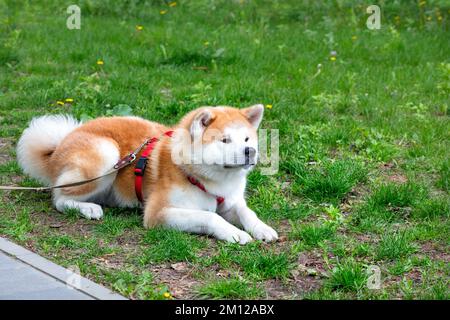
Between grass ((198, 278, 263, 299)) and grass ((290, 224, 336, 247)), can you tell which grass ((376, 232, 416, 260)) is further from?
grass ((198, 278, 263, 299))

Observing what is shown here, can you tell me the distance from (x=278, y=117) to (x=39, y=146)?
8.33 ft

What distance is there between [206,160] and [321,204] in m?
1.20

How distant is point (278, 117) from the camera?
26.8 ft

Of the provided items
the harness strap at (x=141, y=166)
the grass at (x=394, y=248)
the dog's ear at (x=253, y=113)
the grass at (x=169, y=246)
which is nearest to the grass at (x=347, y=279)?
the grass at (x=394, y=248)

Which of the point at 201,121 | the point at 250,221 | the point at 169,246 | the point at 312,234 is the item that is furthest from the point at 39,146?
the point at 312,234

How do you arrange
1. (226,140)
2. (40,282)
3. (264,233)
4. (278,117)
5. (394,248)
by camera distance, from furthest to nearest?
(278,117) → (264,233) → (226,140) → (394,248) → (40,282)

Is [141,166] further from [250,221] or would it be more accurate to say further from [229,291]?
[229,291]

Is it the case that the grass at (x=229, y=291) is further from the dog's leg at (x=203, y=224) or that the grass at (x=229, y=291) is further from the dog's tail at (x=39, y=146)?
the dog's tail at (x=39, y=146)

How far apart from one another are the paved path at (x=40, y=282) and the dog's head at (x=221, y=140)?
1.22m

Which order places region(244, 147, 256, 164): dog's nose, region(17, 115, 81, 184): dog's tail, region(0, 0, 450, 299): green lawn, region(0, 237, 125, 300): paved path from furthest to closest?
region(17, 115, 81, 184): dog's tail, region(244, 147, 256, 164): dog's nose, region(0, 0, 450, 299): green lawn, region(0, 237, 125, 300): paved path

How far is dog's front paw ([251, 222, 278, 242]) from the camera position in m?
5.64

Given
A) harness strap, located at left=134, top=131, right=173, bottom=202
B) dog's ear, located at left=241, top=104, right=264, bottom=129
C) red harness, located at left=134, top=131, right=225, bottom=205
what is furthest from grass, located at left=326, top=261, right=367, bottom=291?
harness strap, located at left=134, top=131, right=173, bottom=202

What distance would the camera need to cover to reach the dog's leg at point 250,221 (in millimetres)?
5660
